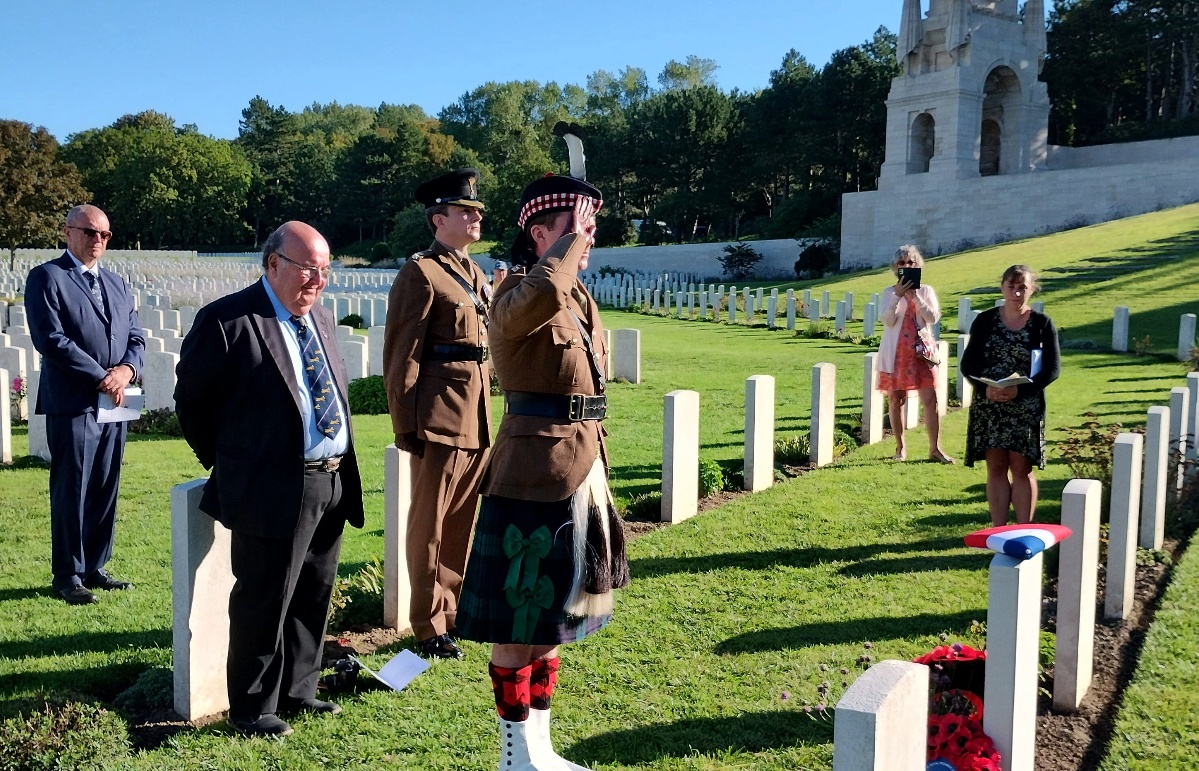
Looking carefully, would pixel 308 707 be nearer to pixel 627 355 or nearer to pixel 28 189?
pixel 627 355

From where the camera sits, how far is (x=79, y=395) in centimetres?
517

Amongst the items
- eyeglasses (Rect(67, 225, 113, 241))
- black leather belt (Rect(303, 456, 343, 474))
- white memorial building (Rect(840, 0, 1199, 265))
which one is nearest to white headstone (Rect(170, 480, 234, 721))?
black leather belt (Rect(303, 456, 343, 474))

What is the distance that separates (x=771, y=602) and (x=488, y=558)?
2488mm

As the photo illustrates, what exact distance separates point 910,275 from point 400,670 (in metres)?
5.58

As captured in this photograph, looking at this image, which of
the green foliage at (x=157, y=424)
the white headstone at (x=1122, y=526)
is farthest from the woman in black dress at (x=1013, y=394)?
the green foliage at (x=157, y=424)

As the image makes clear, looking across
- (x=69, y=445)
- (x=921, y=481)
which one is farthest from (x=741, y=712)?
(x=921, y=481)

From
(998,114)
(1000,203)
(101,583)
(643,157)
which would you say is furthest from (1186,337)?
(643,157)

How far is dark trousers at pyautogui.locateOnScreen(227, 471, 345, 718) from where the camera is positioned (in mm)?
3557

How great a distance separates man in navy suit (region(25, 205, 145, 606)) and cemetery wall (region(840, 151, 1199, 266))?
33490 millimetres

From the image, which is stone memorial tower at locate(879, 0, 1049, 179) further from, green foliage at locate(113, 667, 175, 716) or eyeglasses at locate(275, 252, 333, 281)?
green foliage at locate(113, 667, 175, 716)

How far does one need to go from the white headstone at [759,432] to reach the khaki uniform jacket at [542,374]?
13.3 feet

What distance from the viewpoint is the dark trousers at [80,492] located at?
16.7 feet

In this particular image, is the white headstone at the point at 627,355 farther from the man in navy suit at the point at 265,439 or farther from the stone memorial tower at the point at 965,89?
the stone memorial tower at the point at 965,89

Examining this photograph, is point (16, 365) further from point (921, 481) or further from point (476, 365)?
point (921, 481)
